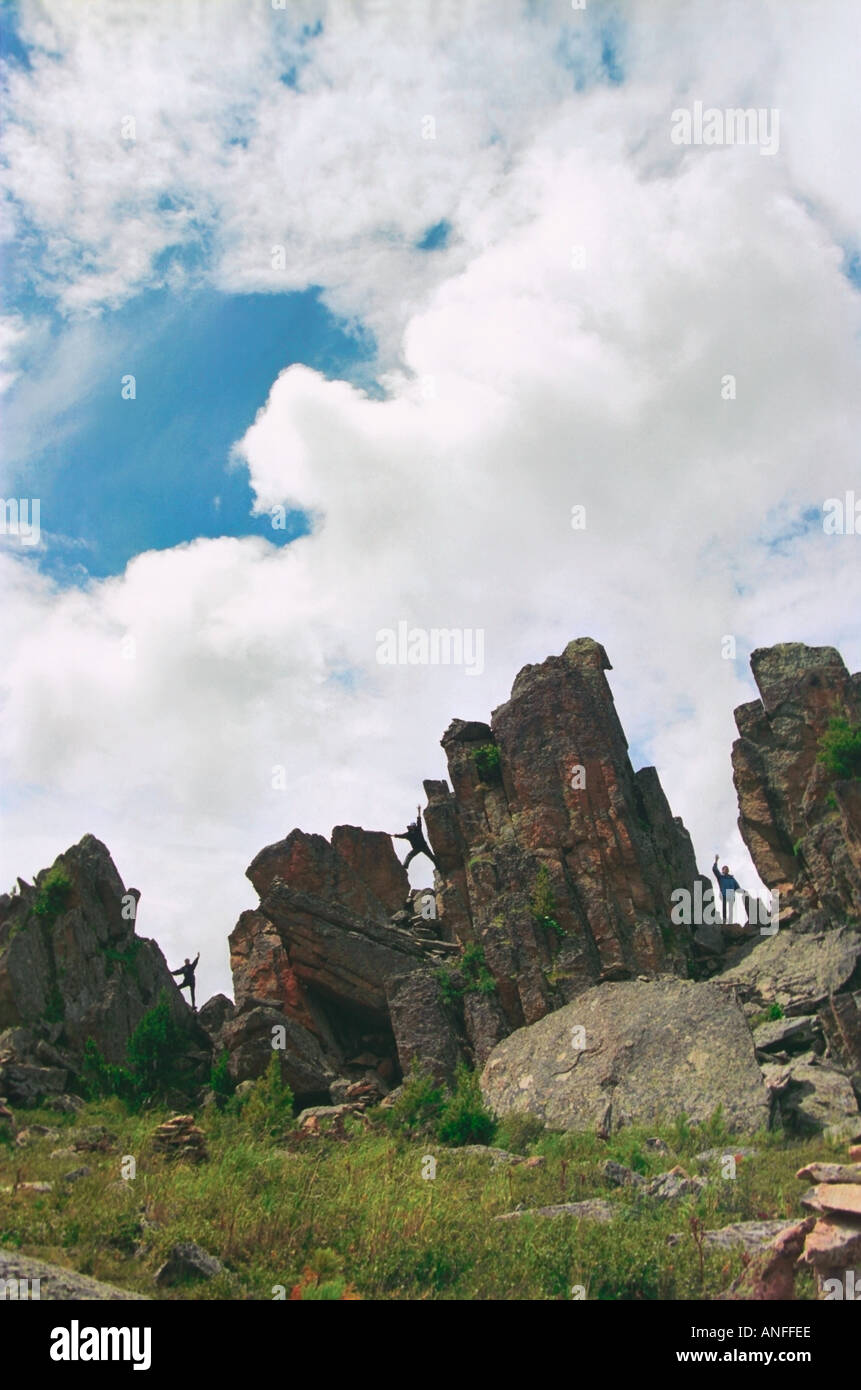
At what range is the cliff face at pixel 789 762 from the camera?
118 feet

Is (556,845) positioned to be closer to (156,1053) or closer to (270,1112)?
(156,1053)

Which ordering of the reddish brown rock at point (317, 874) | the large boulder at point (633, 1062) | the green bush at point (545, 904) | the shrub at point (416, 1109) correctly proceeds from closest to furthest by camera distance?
the large boulder at point (633, 1062) < the shrub at point (416, 1109) < the green bush at point (545, 904) < the reddish brown rock at point (317, 874)

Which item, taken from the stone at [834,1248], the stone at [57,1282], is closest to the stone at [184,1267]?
the stone at [57,1282]

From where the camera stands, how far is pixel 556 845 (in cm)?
3603

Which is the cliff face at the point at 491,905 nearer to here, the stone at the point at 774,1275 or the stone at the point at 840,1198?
the stone at the point at 840,1198

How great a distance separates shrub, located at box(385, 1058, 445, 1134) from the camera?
23797mm

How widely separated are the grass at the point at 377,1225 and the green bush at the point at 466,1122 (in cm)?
466

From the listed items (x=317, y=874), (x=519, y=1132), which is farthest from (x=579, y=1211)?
(x=317, y=874)

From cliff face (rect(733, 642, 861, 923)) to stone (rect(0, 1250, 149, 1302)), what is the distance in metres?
30.0

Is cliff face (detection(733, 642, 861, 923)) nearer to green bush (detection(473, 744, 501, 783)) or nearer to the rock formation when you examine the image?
the rock formation

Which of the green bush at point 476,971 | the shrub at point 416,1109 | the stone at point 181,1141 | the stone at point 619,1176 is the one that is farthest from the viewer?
the green bush at point 476,971

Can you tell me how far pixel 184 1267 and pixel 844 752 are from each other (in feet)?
93.2
